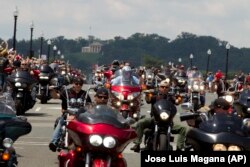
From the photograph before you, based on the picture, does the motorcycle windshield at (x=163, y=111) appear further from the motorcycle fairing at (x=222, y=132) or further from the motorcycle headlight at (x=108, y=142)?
the motorcycle headlight at (x=108, y=142)

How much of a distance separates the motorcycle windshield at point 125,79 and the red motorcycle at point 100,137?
12.4 metres

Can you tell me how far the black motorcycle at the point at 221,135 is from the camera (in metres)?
10.5

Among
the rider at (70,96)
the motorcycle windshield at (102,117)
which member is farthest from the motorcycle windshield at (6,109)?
the rider at (70,96)

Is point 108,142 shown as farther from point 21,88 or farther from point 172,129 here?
point 21,88

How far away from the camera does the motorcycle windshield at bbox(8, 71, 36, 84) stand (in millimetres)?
26641

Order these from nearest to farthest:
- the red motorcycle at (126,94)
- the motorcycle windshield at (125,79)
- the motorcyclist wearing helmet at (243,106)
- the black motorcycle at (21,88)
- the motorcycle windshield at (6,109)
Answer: the motorcycle windshield at (6,109)
the motorcyclist wearing helmet at (243,106)
the red motorcycle at (126,94)
the motorcycle windshield at (125,79)
the black motorcycle at (21,88)

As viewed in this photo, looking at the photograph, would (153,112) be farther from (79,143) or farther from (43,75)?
(43,75)

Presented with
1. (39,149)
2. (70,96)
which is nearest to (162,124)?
(70,96)

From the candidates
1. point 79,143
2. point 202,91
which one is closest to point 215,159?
point 79,143

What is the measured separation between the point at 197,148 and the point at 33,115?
17236mm

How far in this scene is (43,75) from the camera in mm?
34594

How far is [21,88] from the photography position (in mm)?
26469

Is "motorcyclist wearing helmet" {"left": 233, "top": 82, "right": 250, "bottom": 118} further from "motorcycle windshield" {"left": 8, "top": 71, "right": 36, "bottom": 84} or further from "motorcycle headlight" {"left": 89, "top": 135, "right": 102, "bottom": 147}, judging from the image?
"motorcycle headlight" {"left": 89, "top": 135, "right": 102, "bottom": 147}

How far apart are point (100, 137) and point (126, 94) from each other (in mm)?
Answer: 12518
